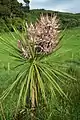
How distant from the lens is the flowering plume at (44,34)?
13.9 feet

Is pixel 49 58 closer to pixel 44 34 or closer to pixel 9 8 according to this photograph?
pixel 44 34

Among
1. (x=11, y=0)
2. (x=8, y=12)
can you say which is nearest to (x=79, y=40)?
(x=8, y=12)

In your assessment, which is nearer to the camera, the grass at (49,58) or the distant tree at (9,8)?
the grass at (49,58)

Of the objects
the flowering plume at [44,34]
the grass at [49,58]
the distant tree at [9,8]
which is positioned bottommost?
the grass at [49,58]

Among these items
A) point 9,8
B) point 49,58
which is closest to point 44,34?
point 49,58

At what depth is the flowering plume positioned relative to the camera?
4.24 metres

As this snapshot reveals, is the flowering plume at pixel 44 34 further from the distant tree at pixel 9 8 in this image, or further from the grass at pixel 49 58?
the distant tree at pixel 9 8

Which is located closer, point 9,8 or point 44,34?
point 44,34

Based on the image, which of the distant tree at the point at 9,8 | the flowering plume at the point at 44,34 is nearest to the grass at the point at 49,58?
the flowering plume at the point at 44,34

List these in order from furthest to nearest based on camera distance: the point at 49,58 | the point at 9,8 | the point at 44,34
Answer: the point at 9,8 < the point at 49,58 < the point at 44,34

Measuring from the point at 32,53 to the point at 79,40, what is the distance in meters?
26.0

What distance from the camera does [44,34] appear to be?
425 cm

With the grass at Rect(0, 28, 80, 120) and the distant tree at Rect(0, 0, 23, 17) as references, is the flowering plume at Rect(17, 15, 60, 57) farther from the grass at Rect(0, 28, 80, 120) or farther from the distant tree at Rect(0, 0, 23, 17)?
the distant tree at Rect(0, 0, 23, 17)

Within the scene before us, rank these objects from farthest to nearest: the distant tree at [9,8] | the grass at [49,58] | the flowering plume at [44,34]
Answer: the distant tree at [9,8], the grass at [49,58], the flowering plume at [44,34]
